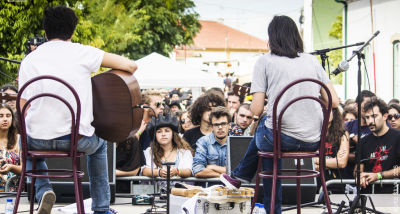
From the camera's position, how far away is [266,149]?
4719mm

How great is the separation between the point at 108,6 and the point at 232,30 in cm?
8218

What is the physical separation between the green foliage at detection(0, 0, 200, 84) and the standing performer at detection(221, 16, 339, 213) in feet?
14.6

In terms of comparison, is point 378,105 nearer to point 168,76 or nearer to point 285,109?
point 285,109

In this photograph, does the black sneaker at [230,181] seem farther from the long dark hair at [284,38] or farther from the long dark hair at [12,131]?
the long dark hair at [12,131]

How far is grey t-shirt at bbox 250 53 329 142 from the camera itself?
4.53 metres

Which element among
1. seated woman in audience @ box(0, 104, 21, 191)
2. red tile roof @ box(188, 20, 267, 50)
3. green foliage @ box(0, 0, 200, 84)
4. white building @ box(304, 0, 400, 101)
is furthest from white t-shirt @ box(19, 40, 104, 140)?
red tile roof @ box(188, 20, 267, 50)

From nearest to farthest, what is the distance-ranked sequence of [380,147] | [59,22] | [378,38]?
[59,22] → [380,147] → [378,38]

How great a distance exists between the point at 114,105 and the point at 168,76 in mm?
11795

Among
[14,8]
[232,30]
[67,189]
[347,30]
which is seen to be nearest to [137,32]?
[347,30]

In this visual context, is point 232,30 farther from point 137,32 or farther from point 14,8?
point 14,8

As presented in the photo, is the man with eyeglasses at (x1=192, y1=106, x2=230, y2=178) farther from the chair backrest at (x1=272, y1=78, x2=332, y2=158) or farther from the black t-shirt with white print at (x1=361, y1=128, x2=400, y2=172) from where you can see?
the chair backrest at (x1=272, y1=78, x2=332, y2=158)

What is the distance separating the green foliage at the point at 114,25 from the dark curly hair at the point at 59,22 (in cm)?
451

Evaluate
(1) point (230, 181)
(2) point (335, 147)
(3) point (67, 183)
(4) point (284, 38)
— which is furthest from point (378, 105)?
(3) point (67, 183)

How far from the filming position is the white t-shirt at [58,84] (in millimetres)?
4277
